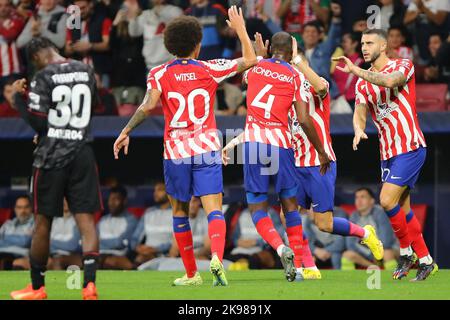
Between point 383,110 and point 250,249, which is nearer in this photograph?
point 383,110

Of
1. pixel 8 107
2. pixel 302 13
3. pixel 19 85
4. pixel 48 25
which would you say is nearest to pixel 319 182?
pixel 19 85

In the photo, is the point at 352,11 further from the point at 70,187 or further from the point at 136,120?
the point at 70,187

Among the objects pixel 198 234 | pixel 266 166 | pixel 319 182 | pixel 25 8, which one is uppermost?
pixel 25 8

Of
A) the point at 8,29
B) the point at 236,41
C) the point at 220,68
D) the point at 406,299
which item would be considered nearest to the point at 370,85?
the point at 220,68

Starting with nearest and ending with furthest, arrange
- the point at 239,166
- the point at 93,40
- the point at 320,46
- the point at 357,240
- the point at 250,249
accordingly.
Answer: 1. the point at 357,240
2. the point at 250,249
3. the point at 320,46
4. the point at 239,166
5. the point at 93,40

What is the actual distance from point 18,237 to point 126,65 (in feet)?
9.20

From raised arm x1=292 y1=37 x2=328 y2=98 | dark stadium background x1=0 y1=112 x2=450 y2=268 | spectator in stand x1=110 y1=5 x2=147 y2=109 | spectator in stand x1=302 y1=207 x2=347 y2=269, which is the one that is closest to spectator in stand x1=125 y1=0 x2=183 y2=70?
spectator in stand x1=110 y1=5 x2=147 y2=109

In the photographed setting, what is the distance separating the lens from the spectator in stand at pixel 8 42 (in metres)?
15.3

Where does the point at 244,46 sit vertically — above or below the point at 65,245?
above

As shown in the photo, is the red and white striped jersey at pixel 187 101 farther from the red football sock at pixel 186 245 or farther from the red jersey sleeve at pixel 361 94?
the red jersey sleeve at pixel 361 94

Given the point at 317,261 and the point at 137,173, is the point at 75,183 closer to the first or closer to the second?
the point at 317,261

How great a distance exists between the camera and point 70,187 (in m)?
7.63

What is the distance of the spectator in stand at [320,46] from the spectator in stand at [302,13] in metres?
0.47

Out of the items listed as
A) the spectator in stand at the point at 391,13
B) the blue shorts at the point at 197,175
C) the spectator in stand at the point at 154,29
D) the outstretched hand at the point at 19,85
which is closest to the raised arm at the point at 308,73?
the blue shorts at the point at 197,175
